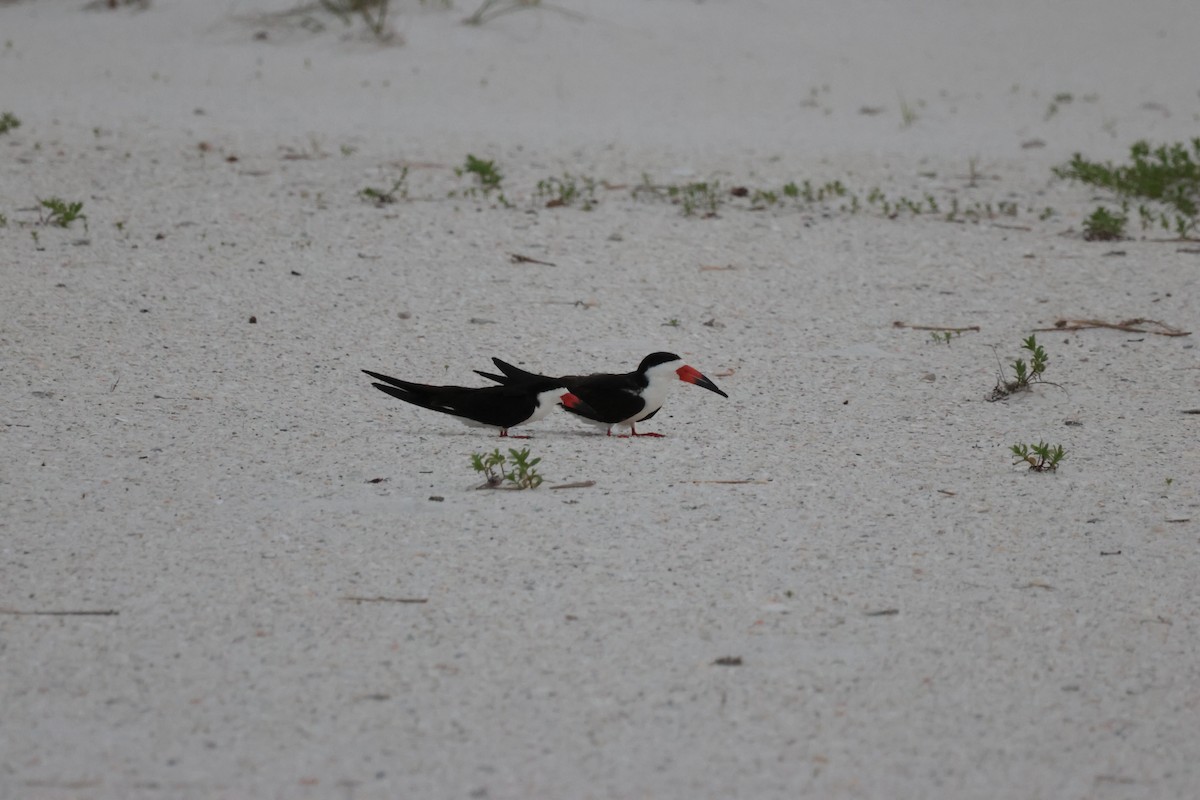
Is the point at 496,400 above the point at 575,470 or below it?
above

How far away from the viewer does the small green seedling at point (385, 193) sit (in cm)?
816

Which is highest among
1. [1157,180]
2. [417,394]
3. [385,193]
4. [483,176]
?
[1157,180]

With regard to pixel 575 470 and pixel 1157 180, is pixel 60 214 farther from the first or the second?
pixel 1157 180

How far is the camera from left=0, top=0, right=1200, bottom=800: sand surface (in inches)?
122

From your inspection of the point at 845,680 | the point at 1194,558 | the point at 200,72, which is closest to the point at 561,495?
the point at 845,680

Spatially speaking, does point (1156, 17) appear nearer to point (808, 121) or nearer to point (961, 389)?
point (808, 121)

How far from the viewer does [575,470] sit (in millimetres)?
4785

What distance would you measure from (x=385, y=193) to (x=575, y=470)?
4074mm

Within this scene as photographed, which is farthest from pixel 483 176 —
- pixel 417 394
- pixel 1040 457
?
pixel 1040 457

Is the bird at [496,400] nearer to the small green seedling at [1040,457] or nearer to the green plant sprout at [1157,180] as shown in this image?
the small green seedling at [1040,457]

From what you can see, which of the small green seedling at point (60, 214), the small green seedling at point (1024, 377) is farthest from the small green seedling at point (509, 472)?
the small green seedling at point (60, 214)

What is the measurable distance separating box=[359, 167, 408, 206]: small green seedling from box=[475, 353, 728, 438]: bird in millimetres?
3206

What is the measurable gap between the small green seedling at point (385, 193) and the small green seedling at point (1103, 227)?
3967 millimetres

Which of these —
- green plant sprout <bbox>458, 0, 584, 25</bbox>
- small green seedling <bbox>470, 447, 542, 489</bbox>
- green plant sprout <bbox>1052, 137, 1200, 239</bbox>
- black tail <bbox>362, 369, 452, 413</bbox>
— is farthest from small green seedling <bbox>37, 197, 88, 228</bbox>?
green plant sprout <bbox>1052, 137, 1200, 239</bbox>
